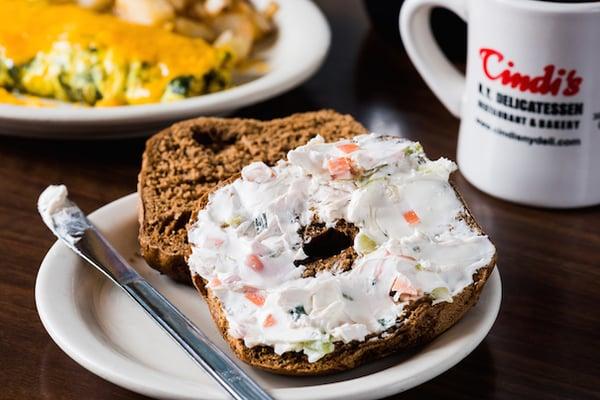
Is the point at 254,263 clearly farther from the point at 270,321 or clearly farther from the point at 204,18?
the point at 204,18

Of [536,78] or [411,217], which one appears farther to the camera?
[536,78]

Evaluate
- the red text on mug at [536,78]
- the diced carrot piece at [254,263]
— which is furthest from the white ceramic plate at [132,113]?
the diced carrot piece at [254,263]

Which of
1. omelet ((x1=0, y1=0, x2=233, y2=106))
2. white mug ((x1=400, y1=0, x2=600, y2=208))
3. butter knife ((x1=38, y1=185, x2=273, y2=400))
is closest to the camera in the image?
butter knife ((x1=38, y1=185, x2=273, y2=400))

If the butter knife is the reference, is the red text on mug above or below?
above

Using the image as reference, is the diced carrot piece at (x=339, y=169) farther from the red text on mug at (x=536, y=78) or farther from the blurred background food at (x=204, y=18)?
the blurred background food at (x=204, y=18)

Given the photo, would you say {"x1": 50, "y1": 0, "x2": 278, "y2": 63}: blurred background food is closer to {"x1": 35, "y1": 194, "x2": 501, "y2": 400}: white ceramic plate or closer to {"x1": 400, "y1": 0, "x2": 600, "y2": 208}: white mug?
{"x1": 400, "y1": 0, "x2": 600, "y2": 208}: white mug

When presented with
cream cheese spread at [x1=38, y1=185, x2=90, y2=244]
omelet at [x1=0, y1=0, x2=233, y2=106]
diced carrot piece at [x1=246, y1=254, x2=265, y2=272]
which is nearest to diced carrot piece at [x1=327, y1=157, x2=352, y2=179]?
diced carrot piece at [x1=246, y1=254, x2=265, y2=272]

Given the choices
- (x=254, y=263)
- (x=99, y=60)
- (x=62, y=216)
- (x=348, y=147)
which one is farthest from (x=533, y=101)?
(x=99, y=60)

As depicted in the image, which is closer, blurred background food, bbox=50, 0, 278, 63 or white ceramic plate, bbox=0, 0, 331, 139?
white ceramic plate, bbox=0, 0, 331, 139
